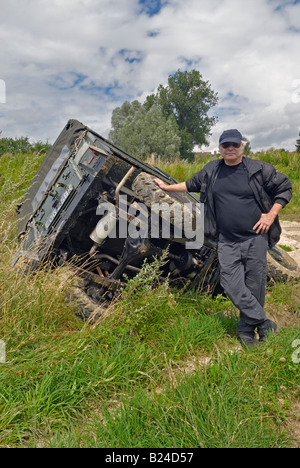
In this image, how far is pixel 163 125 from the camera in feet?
125

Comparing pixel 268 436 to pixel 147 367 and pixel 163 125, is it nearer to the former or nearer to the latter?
pixel 147 367

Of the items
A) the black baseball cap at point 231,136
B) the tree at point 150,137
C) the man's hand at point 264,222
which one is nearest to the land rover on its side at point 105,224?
the man's hand at point 264,222

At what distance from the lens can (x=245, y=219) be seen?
337cm

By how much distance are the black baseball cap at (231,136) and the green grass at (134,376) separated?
141 centimetres

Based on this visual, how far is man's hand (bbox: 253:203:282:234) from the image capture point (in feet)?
10.8

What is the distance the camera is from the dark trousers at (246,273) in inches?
134

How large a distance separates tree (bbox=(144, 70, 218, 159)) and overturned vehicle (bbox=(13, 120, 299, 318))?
4321cm

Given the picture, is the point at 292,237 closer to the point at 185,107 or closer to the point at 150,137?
the point at 150,137

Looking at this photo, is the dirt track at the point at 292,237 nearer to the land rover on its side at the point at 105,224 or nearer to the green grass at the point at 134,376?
the land rover on its side at the point at 105,224

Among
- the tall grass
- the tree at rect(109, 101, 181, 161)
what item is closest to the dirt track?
the tall grass

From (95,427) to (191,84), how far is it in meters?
49.2

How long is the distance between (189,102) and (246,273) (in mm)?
45751

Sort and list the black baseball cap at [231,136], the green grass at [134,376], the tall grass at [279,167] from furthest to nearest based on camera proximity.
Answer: the tall grass at [279,167] < the black baseball cap at [231,136] < the green grass at [134,376]

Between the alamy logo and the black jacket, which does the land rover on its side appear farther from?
the black jacket
